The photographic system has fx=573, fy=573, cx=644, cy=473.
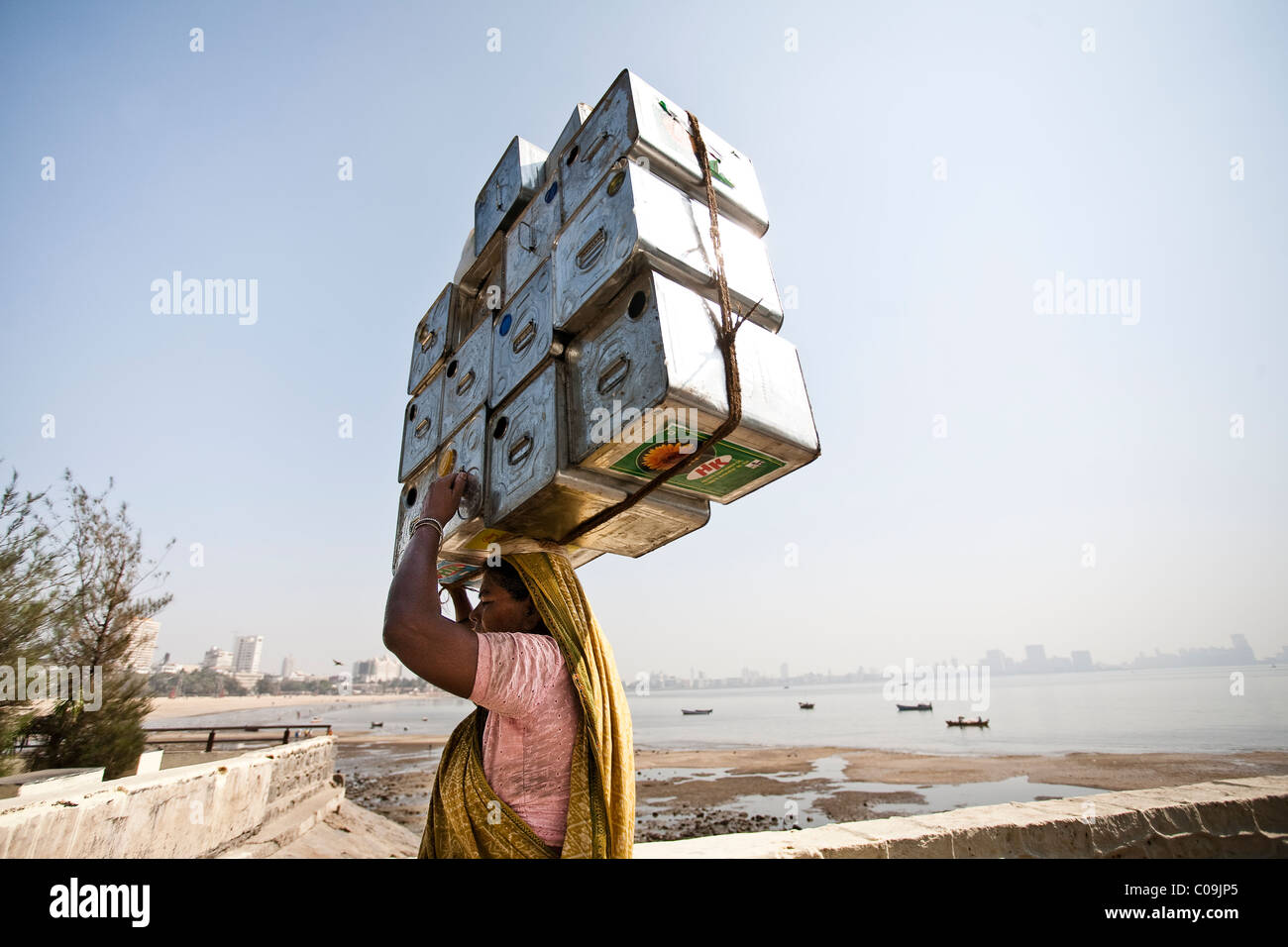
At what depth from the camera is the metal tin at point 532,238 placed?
81.5 inches

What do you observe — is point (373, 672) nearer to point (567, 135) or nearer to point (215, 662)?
point (215, 662)

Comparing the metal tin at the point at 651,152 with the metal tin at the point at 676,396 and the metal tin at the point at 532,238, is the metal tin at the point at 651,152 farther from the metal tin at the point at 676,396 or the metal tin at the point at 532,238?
the metal tin at the point at 676,396

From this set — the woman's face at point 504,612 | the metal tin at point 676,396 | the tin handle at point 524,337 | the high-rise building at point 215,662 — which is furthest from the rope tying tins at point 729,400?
the high-rise building at point 215,662

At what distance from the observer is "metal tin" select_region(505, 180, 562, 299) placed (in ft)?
6.79

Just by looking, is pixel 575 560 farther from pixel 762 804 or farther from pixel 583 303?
pixel 762 804

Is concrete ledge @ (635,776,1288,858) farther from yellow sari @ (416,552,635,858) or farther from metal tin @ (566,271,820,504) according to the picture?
metal tin @ (566,271,820,504)

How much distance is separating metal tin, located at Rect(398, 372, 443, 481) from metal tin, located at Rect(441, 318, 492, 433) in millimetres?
69

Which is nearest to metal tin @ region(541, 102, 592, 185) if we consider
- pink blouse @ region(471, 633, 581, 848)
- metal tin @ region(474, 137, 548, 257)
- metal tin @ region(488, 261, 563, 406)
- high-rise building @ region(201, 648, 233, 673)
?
metal tin @ region(474, 137, 548, 257)

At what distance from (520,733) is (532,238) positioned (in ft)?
→ 5.65

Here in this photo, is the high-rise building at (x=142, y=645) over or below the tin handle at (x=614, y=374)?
below

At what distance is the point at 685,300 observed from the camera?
1522 millimetres

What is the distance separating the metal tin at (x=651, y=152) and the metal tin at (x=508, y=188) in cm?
38
